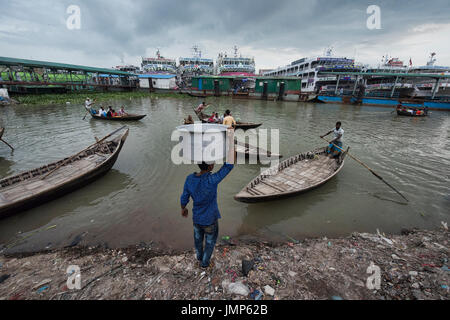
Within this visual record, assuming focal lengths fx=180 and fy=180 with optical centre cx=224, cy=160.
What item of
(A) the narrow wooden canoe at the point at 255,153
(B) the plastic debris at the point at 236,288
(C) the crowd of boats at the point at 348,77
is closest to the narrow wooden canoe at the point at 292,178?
(A) the narrow wooden canoe at the point at 255,153

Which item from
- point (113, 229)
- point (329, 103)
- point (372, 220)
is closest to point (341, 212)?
point (372, 220)

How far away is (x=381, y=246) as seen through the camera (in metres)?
4.18

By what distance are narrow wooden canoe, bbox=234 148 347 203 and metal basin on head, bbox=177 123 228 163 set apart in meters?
2.86

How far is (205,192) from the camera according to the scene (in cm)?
271

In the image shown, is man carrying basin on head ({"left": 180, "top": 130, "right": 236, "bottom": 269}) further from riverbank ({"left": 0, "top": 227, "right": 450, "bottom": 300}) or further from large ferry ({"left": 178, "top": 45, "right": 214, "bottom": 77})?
large ferry ({"left": 178, "top": 45, "right": 214, "bottom": 77})

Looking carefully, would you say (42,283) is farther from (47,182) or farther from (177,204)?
(47,182)

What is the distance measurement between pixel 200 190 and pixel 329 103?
42689 millimetres

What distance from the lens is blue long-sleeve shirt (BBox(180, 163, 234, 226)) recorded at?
267 cm

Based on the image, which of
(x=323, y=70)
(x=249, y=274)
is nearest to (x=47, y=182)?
(x=249, y=274)

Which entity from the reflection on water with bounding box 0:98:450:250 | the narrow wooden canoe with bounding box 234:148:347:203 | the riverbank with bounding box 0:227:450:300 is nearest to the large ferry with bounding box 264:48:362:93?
the reflection on water with bounding box 0:98:450:250

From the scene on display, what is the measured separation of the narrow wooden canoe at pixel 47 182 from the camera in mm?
4941

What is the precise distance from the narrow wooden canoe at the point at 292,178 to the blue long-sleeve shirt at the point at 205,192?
7.24ft

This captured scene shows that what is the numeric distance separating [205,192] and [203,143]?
82 centimetres
